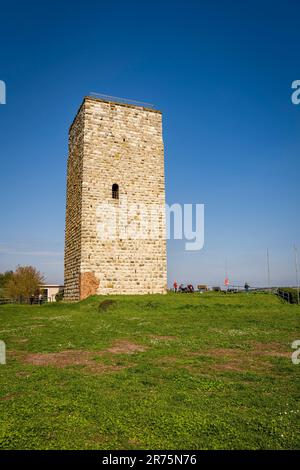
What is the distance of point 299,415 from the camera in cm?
485

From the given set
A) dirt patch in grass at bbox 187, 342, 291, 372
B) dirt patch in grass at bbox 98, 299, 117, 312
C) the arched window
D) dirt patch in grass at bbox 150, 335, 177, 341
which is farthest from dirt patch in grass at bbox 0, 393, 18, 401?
the arched window

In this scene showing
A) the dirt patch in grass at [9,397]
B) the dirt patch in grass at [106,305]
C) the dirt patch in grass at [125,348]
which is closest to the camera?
the dirt patch in grass at [9,397]

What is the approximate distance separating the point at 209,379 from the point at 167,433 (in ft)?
8.26

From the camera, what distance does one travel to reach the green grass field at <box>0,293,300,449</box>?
4234 millimetres

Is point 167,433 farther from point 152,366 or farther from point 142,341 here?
point 142,341

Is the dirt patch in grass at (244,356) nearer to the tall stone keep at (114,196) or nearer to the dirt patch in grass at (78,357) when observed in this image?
the dirt patch in grass at (78,357)

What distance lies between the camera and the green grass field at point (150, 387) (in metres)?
4.23

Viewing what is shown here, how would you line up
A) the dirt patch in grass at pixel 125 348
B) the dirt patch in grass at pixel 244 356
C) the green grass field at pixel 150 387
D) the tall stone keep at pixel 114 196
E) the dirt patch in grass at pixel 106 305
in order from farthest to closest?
the tall stone keep at pixel 114 196, the dirt patch in grass at pixel 106 305, the dirt patch in grass at pixel 125 348, the dirt patch in grass at pixel 244 356, the green grass field at pixel 150 387

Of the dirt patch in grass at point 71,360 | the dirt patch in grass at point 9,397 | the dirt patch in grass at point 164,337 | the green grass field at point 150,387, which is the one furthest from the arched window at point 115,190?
the dirt patch in grass at point 9,397

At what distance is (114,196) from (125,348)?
16217mm

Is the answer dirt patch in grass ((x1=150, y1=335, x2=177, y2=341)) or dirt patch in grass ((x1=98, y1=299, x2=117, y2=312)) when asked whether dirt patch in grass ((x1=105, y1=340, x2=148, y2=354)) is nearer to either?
dirt patch in grass ((x1=150, y1=335, x2=177, y2=341))

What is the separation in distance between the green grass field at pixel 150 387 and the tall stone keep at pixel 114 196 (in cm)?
1015
